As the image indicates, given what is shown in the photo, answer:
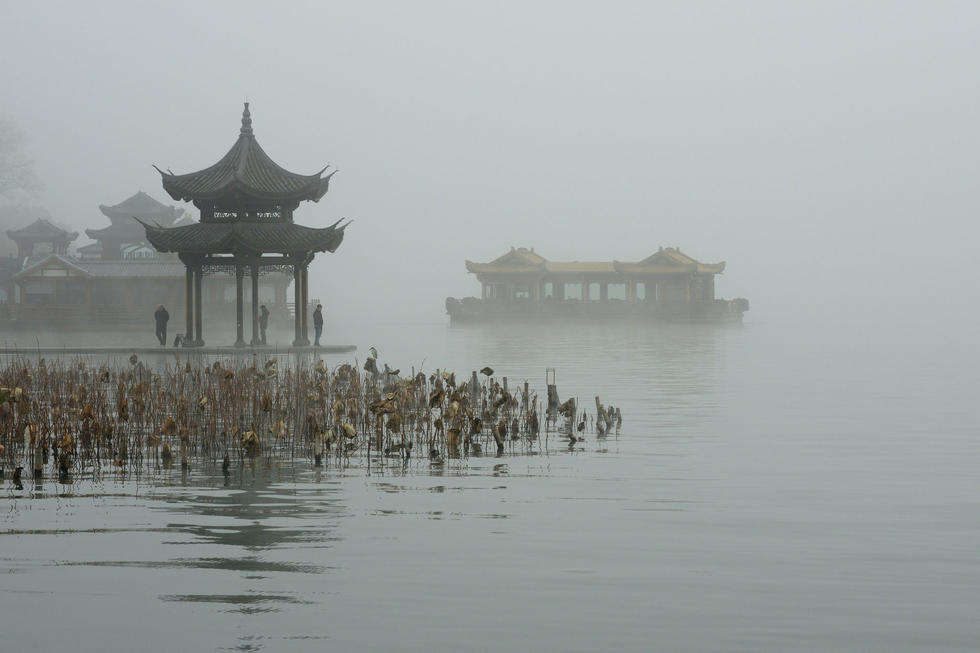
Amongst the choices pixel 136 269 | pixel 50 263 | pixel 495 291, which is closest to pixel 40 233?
pixel 50 263

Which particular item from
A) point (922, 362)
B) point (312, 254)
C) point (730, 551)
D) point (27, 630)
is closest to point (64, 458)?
point (27, 630)

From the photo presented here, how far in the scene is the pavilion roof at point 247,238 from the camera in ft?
108

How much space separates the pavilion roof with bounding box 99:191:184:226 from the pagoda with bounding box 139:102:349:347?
1398 inches

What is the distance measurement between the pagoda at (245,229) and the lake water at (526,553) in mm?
21412

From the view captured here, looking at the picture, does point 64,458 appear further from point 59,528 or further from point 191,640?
point 191,640

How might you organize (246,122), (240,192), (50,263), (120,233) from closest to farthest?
1. (240,192)
2. (246,122)
3. (50,263)
4. (120,233)

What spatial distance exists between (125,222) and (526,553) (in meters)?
65.6

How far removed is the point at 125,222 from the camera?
2709 inches

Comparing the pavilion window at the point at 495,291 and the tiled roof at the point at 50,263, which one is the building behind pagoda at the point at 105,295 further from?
the pavilion window at the point at 495,291

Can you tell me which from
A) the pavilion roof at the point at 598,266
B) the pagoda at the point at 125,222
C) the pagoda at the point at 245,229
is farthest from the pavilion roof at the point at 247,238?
the pavilion roof at the point at 598,266

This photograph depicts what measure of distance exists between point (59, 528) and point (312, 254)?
87.7 feet

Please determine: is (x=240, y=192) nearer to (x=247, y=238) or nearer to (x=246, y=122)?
(x=247, y=238)

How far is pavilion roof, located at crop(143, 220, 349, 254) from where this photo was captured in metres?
33.1

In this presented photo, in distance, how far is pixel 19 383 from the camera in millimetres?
14867
